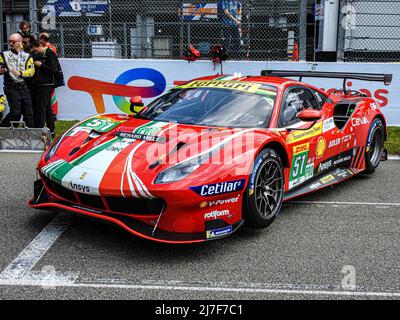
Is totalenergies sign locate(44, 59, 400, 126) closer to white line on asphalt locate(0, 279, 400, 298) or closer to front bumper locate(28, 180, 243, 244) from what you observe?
front bumper locate(28, 180, 243, 244)

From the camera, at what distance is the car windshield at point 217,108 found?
4.46 metres

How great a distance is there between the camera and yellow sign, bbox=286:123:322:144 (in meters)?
4.54

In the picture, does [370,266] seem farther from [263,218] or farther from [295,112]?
[295,112]

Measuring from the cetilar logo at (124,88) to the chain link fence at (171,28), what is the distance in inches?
21.4

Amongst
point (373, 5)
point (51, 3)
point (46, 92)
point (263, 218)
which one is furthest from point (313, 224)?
point (51, 3)

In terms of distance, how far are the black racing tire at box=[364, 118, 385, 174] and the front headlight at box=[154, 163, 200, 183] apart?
311 centimetres

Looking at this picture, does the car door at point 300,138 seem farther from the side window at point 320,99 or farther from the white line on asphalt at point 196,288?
the white line on asphalt at point 196,288

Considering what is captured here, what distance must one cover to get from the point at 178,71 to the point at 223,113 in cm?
535

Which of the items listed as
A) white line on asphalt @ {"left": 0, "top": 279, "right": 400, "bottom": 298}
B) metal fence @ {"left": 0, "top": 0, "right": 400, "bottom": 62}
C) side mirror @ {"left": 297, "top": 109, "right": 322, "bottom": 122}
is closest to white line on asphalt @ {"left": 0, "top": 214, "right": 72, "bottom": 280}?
white line on asphalt @ {"left": 0, "top": 279, "right": 400, "bottom": 298}

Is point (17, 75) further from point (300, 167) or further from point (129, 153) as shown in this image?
point (300, 167)

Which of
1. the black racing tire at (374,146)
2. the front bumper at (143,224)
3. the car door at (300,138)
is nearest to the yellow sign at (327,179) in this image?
the car door at (300,138)

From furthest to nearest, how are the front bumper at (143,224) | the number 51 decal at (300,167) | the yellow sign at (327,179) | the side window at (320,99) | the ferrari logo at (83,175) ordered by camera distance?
the side window at (320,99)
the yellow sign at (327,179)
the number 51 decal at (300,167)
the ferrari logo at (83,175)
the front bumper at (143,224)

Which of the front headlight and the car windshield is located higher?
the car windshield

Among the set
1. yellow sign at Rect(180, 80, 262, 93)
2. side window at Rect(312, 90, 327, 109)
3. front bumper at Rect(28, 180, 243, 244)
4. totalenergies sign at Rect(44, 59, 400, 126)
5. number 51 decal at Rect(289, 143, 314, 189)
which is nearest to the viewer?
front bumper at Rect(28, 180, 243, 244)
